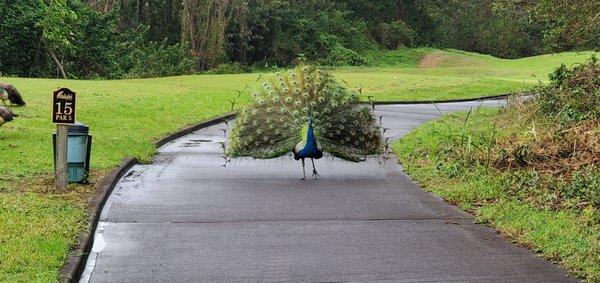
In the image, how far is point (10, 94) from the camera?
59.3ft

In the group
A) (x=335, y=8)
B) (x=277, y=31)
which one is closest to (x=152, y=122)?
(x=277, y=31)

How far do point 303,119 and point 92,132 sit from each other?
20.3 ft

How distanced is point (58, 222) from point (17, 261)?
1.39 metres

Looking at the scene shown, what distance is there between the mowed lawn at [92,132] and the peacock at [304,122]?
1.38 m

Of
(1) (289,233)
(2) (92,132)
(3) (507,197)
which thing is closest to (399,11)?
(2) (92,132)

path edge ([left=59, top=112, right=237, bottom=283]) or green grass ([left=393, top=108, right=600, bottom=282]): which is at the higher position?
green grass ([left=393, top=108, right=600, bottom=282])

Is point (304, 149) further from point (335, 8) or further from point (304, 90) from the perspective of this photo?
point (335, 8)

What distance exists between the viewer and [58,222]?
23.9ft

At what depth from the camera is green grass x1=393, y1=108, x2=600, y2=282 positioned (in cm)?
687

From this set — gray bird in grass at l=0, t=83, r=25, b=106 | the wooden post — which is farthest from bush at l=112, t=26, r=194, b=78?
the wooden post

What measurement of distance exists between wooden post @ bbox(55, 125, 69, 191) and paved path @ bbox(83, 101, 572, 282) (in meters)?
0.66

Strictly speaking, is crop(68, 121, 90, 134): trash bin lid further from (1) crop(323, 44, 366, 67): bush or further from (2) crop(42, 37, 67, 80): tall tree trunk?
(1) crop(323, 44, 366, 67): bush

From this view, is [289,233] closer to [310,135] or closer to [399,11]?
[310,135]

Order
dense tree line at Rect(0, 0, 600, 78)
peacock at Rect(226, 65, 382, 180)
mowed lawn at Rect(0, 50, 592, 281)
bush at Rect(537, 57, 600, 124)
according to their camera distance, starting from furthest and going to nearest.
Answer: dense tree line at Rect(0, 0, 600, 78) → bush at Rect(537, 57, 600, 124) → peacock at Rect(226, 65, 382, 180) → mowed lawn at Rect(0, 50, 592, 281)
